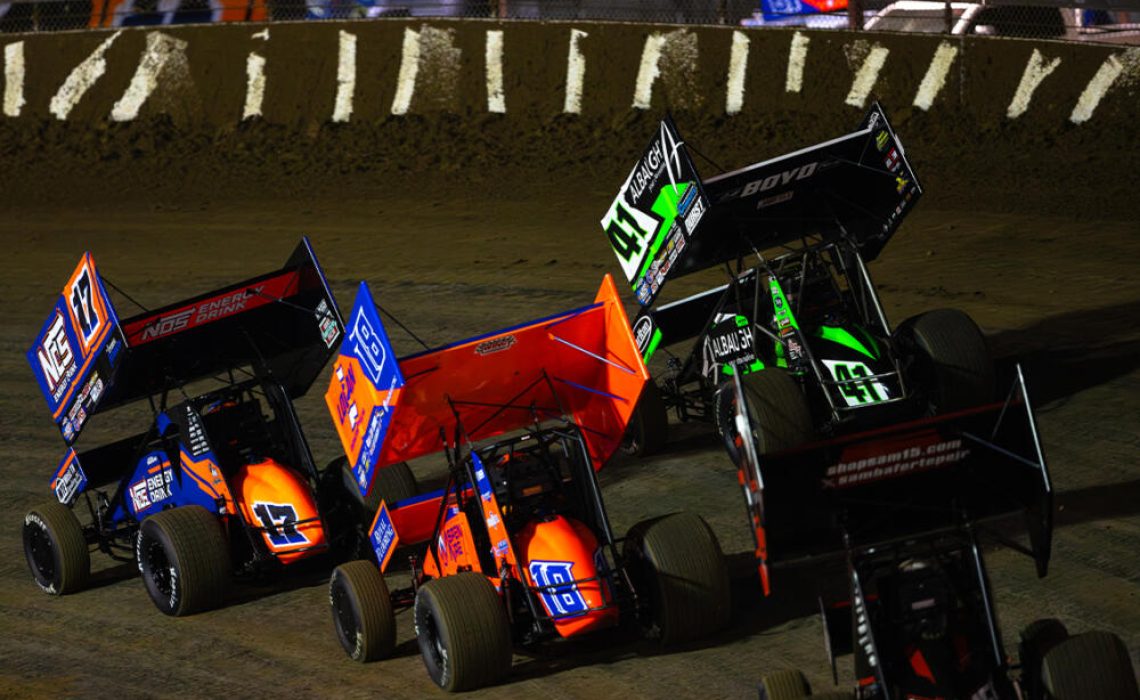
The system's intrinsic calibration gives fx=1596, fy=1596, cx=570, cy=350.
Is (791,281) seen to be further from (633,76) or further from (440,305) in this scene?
(633,76)

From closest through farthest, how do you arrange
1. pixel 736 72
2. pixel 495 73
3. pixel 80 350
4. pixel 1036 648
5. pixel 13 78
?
pixel 1036 648 < pixel 80 350 < pixel 736 72 < pixel 495 73 < pixel 13 78

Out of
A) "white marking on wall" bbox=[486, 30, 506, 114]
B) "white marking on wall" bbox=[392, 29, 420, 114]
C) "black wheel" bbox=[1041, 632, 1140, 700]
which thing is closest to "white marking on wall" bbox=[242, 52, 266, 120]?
"white marking on wall" bbox=[392, 29, 420, 114]

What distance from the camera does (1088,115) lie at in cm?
2080

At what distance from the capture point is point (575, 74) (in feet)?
78.9

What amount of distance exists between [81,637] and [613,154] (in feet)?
46.2

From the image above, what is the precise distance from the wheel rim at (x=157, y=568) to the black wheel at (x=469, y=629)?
271 centimetres

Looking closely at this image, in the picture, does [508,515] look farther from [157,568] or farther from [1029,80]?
[1029,80]

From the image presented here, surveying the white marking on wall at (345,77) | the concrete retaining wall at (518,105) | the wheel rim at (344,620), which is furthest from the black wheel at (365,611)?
the white marking on wall at (345,77)

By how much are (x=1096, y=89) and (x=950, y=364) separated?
9798mm

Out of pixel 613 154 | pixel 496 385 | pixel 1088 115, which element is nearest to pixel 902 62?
pixel 1088 115

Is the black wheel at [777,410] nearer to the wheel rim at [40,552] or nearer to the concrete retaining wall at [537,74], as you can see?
the wheel rim at [40,552]

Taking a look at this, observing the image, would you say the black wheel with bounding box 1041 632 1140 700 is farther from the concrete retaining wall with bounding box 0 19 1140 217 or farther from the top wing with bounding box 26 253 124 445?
the concrete retaining wall with bounding box 0 19 1140 217

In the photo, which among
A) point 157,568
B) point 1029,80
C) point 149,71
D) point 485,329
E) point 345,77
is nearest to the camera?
point 157,568

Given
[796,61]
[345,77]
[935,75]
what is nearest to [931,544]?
[935,75]
